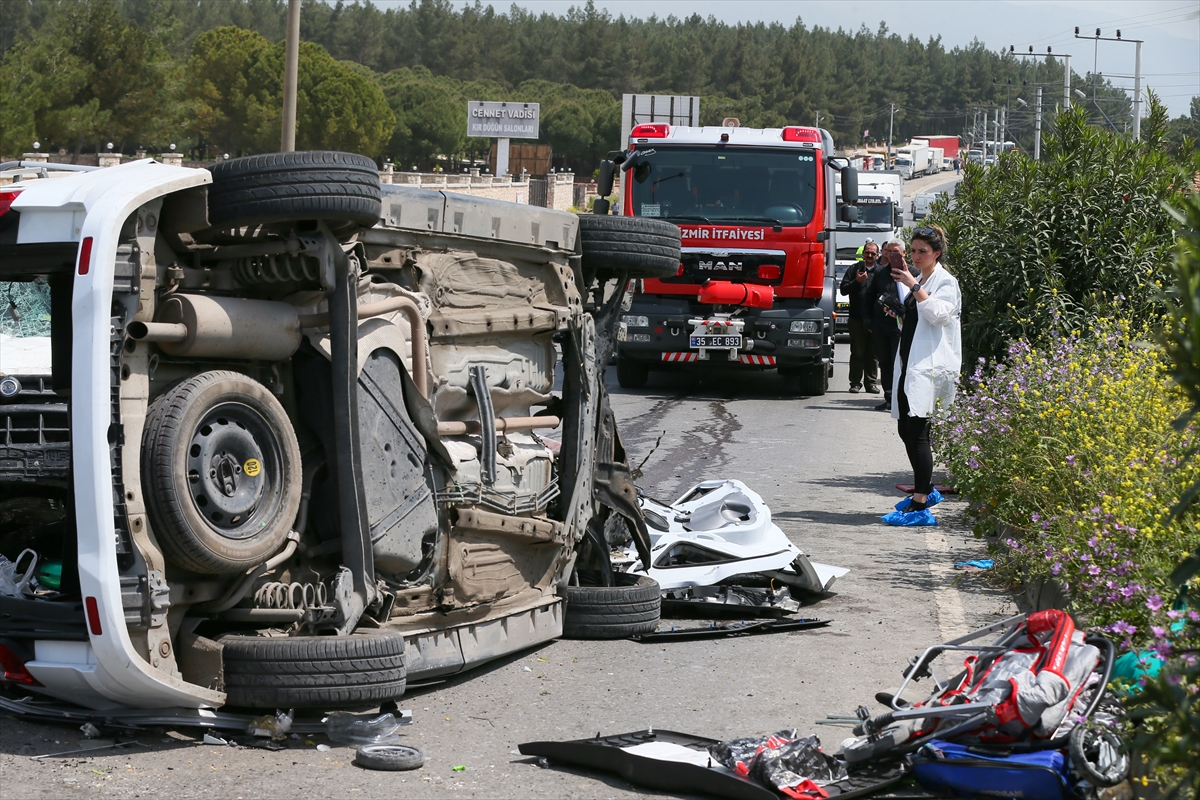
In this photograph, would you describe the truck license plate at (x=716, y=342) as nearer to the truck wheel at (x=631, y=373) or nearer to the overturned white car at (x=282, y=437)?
the truck wheel at (x=631, y=373)

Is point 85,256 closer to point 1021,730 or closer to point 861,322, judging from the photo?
point 1021,730

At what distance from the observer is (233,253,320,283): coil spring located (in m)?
4.75

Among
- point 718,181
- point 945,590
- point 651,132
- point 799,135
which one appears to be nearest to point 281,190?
point 945,590

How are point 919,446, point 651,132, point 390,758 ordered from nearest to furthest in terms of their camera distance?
point 390,758 → point 919,446 → point 651,132

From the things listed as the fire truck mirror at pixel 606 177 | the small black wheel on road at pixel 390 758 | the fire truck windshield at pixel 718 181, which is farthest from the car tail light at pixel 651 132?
the small black wheel on road at pixel 390 758

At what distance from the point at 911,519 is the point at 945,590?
1837 millimetres

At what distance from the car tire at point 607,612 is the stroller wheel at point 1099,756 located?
2536 mm

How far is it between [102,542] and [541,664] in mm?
2187

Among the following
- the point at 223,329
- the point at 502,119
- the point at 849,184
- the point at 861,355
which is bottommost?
the point at 861,355

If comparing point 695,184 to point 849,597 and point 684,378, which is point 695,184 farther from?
point 849,597

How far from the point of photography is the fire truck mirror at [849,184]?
51.2 feet

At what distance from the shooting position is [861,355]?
17.2 meters

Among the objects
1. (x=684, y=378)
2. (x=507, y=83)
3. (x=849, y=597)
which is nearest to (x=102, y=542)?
(x=849, y=597)

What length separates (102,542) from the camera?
4203 millimetres
